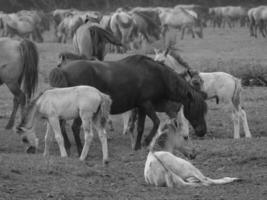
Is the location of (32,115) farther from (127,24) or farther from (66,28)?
(66,28)

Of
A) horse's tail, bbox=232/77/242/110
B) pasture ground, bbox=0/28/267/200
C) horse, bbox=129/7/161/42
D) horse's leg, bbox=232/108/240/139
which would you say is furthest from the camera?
horse, bbox=129/7/161/42

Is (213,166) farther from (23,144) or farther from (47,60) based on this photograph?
(47,60)

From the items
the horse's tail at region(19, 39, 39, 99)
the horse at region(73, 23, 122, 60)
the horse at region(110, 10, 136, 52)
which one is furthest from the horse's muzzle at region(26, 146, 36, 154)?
the horse at region(110, 10, 136, 52)

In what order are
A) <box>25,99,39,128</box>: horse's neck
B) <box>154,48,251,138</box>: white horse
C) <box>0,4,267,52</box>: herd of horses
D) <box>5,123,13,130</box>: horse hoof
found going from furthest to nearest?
1. <box>0,4,267,52</box>: herd of horses
2. <box>5,123,13,130</box>: horse hoof
3. <box>154,48,251,138</box>: white horse
4. <box>25,99,39,128</box>: horse's neck

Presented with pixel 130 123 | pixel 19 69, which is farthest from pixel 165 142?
pixel 19 69

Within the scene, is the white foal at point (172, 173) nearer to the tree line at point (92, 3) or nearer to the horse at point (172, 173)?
the horse at point (172, 173)

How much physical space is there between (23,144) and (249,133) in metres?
3.80

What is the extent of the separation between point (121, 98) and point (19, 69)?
266 centimetres

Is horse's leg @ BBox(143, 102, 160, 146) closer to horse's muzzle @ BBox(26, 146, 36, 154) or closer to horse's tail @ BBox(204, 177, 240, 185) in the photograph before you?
horse's muzzle @ BBox(26, 146, 36, 154)

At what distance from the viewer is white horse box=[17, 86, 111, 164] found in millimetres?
11891

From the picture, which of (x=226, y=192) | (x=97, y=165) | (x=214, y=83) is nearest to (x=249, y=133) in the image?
(x=214, y=83)

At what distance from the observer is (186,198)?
9.03 metres

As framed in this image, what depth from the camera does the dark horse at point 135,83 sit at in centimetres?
1318

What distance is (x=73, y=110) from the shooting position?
39.5ft
